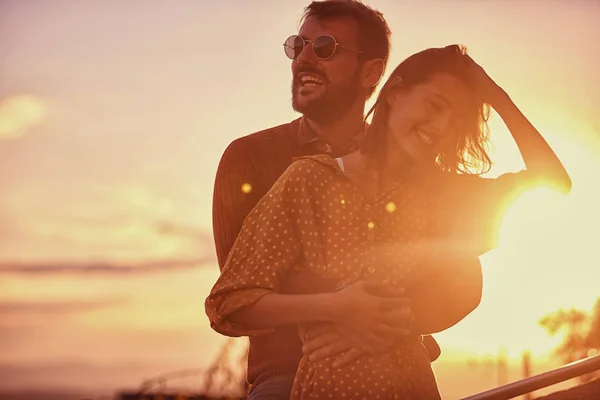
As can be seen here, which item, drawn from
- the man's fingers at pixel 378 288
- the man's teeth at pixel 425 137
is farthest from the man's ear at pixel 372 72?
the man's fingers at pixel 378 288

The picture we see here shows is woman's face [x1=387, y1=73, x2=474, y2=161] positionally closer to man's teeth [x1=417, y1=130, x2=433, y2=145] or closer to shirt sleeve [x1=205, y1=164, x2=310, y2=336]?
man's teeth [x1=417, y1=130, x2=433, y2=145]

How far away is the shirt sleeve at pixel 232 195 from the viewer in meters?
5.73

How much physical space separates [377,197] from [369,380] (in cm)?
78

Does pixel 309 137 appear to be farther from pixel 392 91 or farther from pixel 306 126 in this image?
pixel 392 91

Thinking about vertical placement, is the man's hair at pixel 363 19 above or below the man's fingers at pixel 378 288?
above

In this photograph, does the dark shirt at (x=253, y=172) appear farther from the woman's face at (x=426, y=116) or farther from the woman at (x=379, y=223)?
the woman's face at (x=426, y=116)

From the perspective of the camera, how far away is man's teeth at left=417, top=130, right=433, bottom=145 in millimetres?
4023

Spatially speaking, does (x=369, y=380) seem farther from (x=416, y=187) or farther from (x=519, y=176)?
(x=519, y=176)

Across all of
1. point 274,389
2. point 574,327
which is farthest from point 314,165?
point 574,327

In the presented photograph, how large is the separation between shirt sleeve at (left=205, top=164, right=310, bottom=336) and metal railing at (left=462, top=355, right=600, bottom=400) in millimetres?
1099

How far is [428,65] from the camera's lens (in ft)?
13.7

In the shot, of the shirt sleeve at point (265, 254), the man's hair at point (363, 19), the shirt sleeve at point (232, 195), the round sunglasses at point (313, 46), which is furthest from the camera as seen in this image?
the man's hair at point (363, 19)

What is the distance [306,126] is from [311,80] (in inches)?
12.8

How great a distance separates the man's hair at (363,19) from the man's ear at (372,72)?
39 mm
